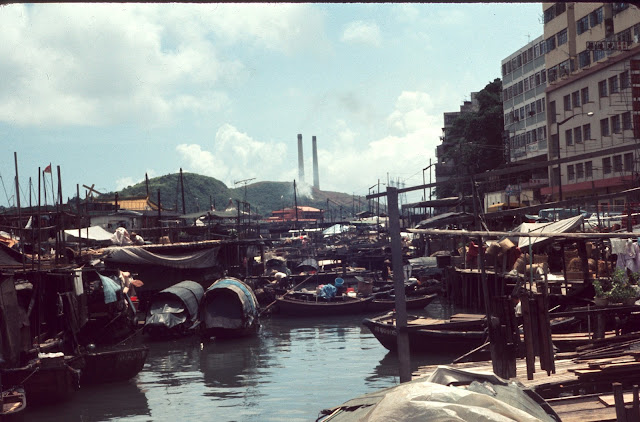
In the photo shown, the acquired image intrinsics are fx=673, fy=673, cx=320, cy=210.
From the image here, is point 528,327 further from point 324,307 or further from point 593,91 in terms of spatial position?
point 593,91

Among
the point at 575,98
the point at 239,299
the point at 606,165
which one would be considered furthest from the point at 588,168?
the point at 239,299

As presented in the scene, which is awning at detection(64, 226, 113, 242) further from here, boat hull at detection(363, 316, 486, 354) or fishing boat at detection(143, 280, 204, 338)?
boat hull at detection(363, 316, 486, 354)

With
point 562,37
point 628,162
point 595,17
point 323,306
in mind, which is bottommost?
point 323,306

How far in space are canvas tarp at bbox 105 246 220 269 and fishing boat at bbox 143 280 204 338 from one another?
4363 mm

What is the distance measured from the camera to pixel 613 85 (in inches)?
1678

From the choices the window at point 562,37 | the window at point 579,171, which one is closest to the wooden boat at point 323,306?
the window at point 579,171

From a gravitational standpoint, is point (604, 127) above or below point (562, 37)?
→ below

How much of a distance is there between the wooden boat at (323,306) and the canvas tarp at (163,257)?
15.8 feet

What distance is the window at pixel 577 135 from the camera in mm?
47344

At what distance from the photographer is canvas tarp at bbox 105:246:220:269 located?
34.4 m

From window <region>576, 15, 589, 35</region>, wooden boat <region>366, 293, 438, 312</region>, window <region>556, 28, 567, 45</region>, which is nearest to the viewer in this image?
wooden boat <region>366, 293, 438, 312</region>

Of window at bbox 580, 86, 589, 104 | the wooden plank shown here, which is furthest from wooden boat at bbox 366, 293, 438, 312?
the wooden plank

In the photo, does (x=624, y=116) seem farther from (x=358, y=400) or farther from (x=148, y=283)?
(x=358, y=400)

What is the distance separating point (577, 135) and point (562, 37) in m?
7.88
